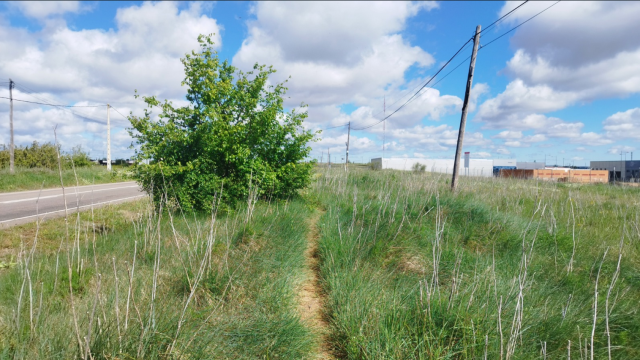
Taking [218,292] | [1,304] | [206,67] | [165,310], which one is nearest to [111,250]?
A: [1,304]

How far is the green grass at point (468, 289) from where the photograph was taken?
2998mm

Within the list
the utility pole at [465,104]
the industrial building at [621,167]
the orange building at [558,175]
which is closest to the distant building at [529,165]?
the industrial building at [621,167]

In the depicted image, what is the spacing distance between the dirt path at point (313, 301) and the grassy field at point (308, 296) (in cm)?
2

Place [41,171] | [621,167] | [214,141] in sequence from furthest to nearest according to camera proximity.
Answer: [621,167]
[41,171]
[214,141]

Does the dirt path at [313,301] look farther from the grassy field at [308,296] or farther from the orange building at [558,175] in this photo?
the orange building at [558,175]

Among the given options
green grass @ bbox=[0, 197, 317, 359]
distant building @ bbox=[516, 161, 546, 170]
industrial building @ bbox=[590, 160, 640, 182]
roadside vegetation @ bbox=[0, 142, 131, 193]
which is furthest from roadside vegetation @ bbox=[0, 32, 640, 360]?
distant building @ bbox=[516, 161, 546, 170]

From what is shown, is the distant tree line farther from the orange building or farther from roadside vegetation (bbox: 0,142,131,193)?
the orange building

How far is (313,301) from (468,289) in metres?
1.72

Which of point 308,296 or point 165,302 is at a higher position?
point 165,302

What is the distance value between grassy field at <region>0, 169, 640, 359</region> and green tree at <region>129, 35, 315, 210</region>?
0.98 metres

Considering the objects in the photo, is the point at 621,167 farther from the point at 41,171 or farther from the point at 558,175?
the point at 41,171

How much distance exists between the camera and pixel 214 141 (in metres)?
6.58

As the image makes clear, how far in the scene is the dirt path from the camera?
10.8ft

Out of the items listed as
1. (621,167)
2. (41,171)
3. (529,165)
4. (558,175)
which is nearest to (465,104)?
(41,171)
